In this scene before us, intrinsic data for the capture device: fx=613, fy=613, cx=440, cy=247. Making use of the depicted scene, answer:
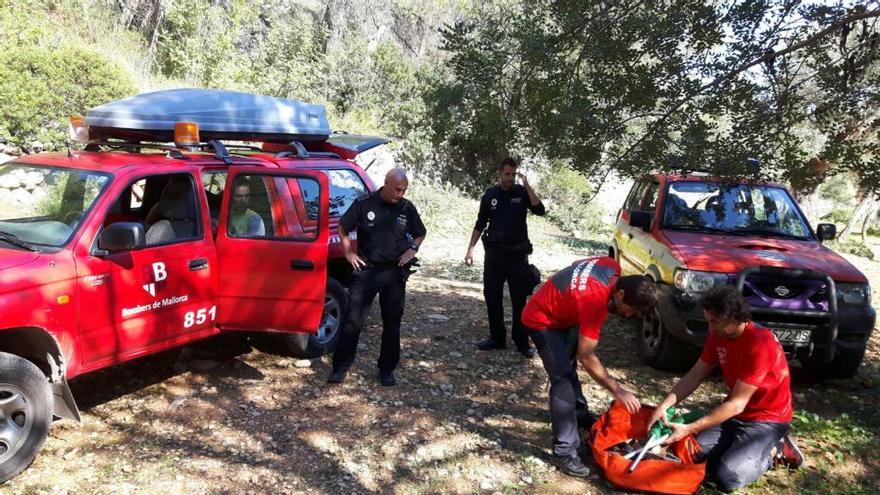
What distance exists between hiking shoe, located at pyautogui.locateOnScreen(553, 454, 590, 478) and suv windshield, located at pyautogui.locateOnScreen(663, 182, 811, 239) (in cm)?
308

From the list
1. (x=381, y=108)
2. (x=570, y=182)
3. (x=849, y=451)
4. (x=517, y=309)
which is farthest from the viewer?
(x=570, y=182)

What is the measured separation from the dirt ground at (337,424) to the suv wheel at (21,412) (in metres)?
0.15

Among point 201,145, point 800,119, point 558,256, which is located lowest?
point 558,256

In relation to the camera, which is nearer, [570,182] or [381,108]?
Result: [381,108]

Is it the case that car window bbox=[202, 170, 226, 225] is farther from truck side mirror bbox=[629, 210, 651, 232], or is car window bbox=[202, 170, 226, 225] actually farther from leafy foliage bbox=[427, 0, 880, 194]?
truck side mirror bbox=[629, 210, 651, 232]

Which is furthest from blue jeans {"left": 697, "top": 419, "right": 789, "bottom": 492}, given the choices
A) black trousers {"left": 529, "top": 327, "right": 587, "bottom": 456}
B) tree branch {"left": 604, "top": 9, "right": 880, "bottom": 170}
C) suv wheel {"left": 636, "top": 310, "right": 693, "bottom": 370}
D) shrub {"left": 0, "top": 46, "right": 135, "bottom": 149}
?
shrub {"left": 0, "top": 46, "right": 135, "bottom": 149}

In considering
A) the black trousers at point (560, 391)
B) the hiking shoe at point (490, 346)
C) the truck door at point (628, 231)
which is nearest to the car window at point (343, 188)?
the hiking shoe at point (490, 346)

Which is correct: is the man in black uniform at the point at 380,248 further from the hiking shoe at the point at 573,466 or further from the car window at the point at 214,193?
the hiking shoe at the point at 573,466

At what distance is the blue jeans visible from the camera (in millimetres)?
3539

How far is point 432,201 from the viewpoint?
16781mm

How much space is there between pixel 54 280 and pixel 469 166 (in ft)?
62.6

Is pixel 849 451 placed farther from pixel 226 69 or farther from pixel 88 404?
pixel 226 69

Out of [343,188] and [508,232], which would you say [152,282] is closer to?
[343,188]

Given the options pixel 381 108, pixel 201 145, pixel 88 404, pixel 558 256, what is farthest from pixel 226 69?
pixel 88 404
